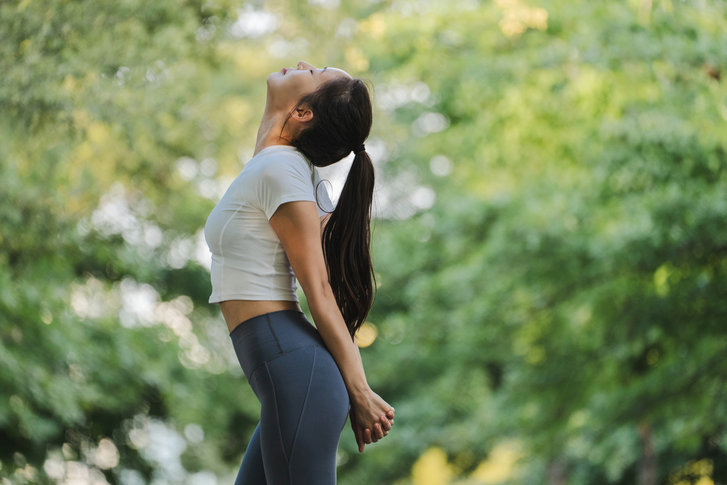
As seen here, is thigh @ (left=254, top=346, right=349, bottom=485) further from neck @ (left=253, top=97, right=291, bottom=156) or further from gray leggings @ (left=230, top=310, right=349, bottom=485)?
neck @ (left=253, top=97, right=291, bottom=156)

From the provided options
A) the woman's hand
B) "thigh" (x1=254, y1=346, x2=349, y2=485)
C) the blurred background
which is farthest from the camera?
the blurred background

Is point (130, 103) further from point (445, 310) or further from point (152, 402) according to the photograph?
point (445, 310)

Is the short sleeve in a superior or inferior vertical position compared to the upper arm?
superior

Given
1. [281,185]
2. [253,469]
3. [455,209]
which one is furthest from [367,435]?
[455,209]

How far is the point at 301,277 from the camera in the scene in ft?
6.47

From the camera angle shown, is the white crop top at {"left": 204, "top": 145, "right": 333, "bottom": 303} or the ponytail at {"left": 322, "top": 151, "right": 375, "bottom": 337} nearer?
the white crop top at {"left": 204, "top": 145, "right": 333, "bottom": 303}

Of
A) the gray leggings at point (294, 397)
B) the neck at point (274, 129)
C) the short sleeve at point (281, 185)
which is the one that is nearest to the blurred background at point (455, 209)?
the neck at point (274, 129)

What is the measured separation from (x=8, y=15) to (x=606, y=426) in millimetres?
6257

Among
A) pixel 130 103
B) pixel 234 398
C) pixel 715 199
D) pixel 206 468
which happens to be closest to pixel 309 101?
pixel 130 103

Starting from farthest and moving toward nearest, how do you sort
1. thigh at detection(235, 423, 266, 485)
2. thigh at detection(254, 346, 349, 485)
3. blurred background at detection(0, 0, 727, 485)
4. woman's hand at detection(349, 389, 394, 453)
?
blurred background at detection(0, 0, 727, 485), thigh at detection(235, 423, 266, 485), woman's hand at detection(349, 389, 394, 453), thigh at detection(254, 346, 349, 485)

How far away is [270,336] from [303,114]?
1.85 feet

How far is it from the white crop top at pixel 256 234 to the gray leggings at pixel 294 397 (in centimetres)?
8

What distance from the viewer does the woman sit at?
1928mm

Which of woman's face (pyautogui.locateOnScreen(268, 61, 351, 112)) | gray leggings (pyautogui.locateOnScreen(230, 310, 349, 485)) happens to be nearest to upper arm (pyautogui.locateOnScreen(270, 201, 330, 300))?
gray leggings (pyautogui.locateOnScreen(230, 310, 349, 485))
